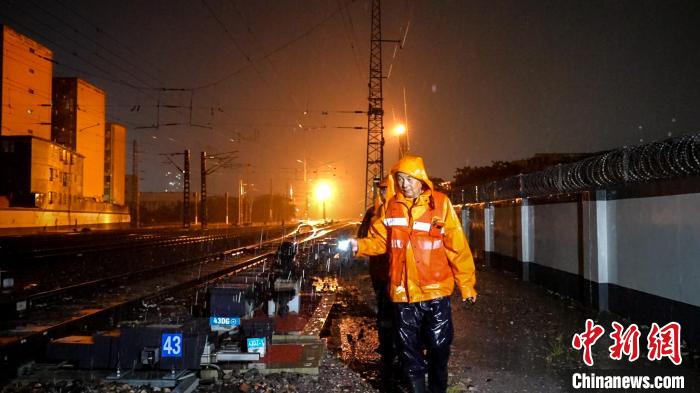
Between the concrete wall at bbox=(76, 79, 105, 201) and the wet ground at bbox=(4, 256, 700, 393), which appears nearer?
the wet ground at bbox=(4, 256, 700, 393)

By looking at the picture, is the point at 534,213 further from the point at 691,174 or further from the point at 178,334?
the point at 178,334

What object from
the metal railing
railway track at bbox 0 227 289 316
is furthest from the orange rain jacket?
railway track at bbox 0 227 289 316

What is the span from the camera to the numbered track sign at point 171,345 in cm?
532

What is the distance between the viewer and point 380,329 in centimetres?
634

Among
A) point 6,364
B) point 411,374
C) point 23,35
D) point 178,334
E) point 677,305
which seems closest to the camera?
point 411,374

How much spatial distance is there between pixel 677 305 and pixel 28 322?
10070 millimetres

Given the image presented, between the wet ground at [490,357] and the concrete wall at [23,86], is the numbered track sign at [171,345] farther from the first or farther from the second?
the concrete wall at [23,86]

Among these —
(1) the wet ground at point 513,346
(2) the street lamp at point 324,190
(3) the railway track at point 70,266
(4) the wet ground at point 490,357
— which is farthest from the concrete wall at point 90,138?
(4) the wet ground at point 490,357

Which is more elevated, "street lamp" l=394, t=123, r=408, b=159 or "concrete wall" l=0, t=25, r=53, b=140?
"concrete wall" l=0, t=25, r=53, b=140

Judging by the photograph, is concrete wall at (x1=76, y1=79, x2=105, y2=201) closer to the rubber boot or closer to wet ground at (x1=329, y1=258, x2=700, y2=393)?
wet ground at (x1=329, y1=258, x2=700, y2=393)

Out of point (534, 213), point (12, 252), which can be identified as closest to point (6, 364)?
point (534, 213)

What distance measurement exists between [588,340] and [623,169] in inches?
127

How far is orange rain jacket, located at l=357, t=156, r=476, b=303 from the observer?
434 centimetres

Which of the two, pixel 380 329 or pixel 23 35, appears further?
pixel 23 35
